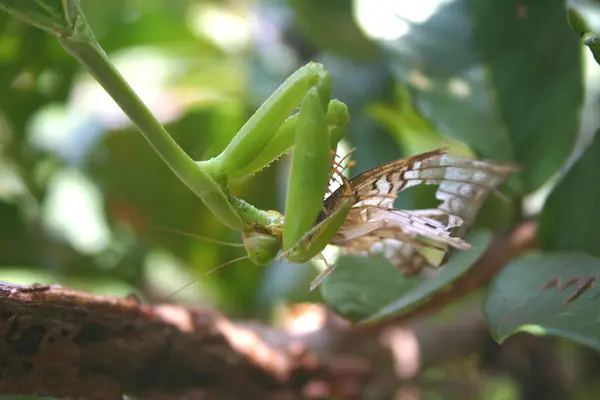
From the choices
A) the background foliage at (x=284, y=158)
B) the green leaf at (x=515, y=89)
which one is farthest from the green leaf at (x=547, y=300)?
the green leaf at (x=515, y=89)

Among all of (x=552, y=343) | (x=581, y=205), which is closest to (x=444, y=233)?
(x=581, y=205)

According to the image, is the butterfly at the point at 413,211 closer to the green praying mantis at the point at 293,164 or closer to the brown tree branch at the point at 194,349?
the green praying mantis at the point at 293,164

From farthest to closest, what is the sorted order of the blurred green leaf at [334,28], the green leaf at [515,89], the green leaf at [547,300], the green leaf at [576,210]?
the blurred green leaf at [334,28] → the green leaf at [515,89] → the green leaf at [576,210] → the green leaf at [547,300]

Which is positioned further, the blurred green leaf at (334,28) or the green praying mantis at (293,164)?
the blurred green leaf at (334,28)

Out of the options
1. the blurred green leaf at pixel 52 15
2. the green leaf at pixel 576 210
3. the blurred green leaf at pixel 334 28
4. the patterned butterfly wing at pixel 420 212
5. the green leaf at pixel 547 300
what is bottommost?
the green leaf at pixel 547 300

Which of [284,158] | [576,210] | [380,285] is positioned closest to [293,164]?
[380,285]

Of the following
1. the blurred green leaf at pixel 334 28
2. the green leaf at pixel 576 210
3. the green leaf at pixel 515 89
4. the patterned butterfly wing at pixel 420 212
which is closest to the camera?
the patterned butterfly wing at pixel 420 212

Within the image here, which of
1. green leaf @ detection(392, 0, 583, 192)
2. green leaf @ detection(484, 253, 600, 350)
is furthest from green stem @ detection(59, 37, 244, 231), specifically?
green leaf @ detection(392, 0, 583, 192)

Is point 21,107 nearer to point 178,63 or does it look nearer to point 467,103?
point 178,63

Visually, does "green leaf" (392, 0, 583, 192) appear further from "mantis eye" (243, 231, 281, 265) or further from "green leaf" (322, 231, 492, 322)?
"mantis eye" (243, 231, 281, 265)
